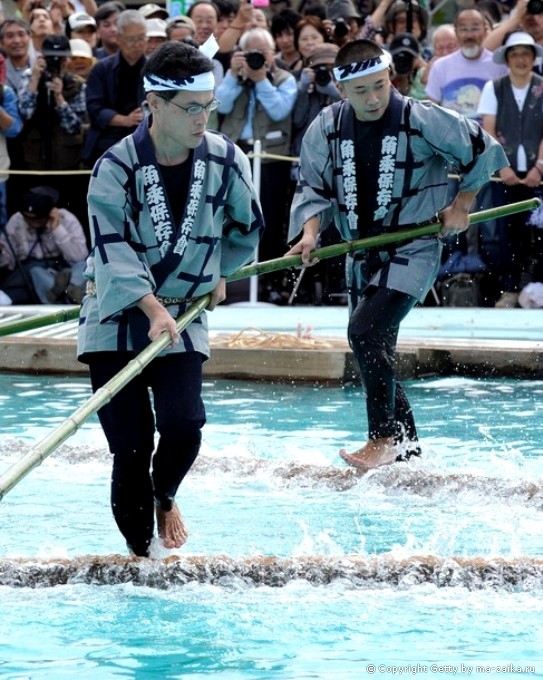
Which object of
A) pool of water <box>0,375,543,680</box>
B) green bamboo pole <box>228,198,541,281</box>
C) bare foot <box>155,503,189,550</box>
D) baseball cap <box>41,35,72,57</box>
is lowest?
pool of water <box>0,375,543,680</box>

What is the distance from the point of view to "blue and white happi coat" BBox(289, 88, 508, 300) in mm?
5754

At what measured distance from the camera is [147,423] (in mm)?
4398

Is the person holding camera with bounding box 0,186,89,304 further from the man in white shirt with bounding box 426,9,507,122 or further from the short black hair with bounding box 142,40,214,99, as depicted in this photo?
the short black hair with bounding box 142,40,214,99

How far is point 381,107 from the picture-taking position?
5.74m

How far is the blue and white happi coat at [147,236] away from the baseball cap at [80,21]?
271 inches

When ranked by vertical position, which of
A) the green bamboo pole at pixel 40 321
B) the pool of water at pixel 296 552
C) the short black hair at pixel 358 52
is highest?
the short black hair at pixel 358 52

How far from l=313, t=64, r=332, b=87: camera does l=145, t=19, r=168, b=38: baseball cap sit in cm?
112

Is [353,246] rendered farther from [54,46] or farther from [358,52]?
[54,46]

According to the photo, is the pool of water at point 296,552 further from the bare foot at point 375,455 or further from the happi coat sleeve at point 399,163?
the happi coat sleeve at point 399,163

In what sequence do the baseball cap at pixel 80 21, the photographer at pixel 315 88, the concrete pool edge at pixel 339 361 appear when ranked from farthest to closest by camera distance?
the baseball cap at pixel 80 21 < the photographer at pixel 315 88 < the concrete pool edge at pixel 339 361

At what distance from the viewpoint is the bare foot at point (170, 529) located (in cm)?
466

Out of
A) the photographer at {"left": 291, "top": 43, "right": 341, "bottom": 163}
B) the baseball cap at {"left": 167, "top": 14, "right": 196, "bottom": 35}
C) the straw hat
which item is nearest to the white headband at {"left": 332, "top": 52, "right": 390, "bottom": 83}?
the photographer at {"left": 291, "top": 43, "right": 341, "bottom": 163}

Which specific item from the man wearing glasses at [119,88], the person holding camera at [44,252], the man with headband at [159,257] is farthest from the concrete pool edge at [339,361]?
the man with headband at [159,257]

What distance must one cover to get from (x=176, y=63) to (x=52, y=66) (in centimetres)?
625
